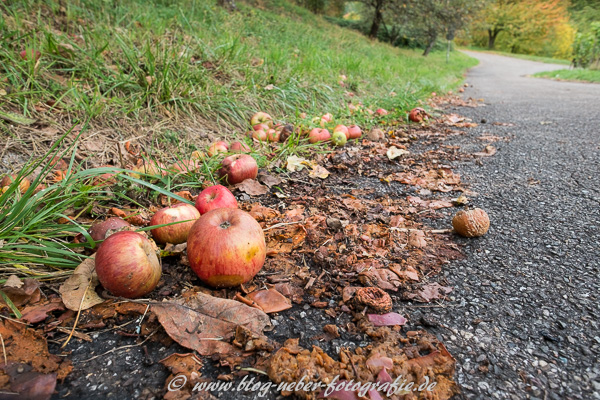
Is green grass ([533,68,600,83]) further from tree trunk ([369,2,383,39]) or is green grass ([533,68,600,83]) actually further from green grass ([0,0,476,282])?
green grass ([0,0,476,282])

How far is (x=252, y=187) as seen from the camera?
2455 millimetres

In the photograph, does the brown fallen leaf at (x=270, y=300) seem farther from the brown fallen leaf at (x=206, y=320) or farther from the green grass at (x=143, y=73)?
the green grass at (x=143, y=73)

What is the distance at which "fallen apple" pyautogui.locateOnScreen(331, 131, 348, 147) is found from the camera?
11.4 ft

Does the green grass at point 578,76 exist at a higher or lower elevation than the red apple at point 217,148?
higher

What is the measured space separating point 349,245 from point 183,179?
141cm

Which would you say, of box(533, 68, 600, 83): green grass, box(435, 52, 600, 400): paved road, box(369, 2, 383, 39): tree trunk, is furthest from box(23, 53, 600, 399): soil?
box(369, 2, 383, 39): tree trunk

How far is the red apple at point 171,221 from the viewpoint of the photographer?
1.66m

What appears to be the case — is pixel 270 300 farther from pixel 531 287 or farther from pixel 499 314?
pixel 531 287

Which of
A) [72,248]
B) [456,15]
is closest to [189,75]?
[72,248]

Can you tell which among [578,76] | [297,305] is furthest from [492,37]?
[297,305]

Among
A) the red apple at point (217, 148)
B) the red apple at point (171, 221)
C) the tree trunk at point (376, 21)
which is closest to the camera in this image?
the red apple at point (171, 221)

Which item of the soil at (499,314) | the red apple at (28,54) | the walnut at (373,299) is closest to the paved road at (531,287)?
the soil at (499,314)

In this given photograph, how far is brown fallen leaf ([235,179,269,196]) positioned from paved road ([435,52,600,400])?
137 cm

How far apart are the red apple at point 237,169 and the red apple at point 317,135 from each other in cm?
108
